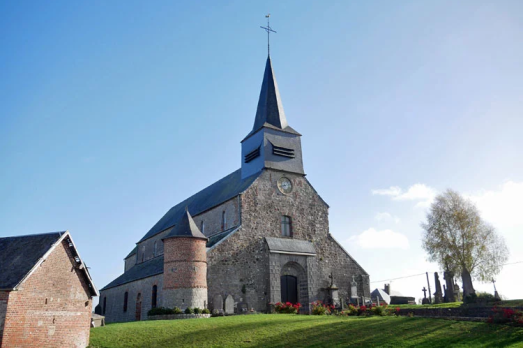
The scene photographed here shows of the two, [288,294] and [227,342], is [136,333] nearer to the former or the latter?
[227,342]

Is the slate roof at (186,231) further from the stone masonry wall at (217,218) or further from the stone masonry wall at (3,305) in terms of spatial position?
the stone masonry wall at (3,305)

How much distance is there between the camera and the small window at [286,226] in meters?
31.6

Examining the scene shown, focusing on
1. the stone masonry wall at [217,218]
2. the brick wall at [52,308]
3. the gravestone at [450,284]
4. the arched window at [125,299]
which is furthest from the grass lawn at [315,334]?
the gravestone at [450,284]

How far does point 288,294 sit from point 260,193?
724 cm

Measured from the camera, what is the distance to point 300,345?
15.9m

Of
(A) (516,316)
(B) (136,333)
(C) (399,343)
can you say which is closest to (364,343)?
(C) (399,343)

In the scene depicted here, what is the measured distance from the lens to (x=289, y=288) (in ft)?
98.7

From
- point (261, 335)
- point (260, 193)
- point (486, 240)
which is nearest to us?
point (261, 335)

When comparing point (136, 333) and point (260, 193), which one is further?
point (260, 193)

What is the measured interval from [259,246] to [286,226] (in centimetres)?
310

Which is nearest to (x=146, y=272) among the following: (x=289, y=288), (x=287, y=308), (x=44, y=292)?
(x=289, y=288)

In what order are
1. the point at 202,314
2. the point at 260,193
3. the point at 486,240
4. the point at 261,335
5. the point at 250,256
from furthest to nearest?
1. the point at 486,240
2. the point at 260,193
3. the point at 250,256
4. the point at 202,314
5. the point at 261,335

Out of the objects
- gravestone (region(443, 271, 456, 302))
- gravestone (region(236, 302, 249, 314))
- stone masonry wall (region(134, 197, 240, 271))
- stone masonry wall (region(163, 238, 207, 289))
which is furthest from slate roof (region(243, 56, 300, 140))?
gravestone (region(443, 271, 456, 302))

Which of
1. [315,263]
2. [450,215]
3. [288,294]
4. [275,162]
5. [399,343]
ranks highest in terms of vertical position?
[275,162]
